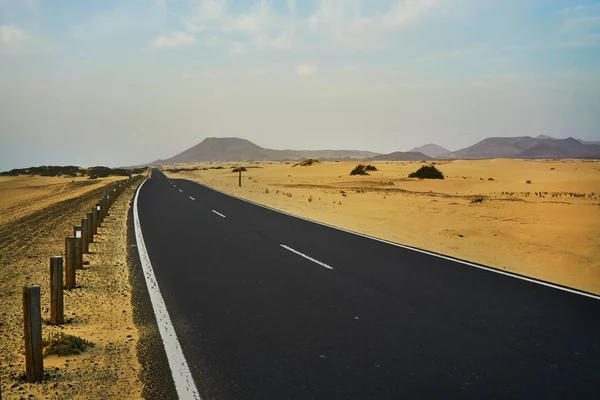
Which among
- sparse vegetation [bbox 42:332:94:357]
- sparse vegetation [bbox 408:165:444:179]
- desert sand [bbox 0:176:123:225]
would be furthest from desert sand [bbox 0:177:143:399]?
sparse vegetation [bbox 408:165:444:179]

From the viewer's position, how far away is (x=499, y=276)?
28.8 ft

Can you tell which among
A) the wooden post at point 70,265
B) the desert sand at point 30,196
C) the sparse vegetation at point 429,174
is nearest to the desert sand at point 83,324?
the wooden post at point 70,265

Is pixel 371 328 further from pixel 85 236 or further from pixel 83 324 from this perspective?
pixel 85 236

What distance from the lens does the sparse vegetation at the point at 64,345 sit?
510 centimetres

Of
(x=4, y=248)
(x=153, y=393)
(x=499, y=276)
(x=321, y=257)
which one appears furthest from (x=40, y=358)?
(x=4, y=248)

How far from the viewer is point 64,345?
202 inches

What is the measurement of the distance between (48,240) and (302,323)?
10825 mm

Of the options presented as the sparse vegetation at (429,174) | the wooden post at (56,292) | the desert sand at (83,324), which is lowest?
the desert sand at (83,324)

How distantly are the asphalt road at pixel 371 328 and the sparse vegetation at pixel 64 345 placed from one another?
1.14 metres

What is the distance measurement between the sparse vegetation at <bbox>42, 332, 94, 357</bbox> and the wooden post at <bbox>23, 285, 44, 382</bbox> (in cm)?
62

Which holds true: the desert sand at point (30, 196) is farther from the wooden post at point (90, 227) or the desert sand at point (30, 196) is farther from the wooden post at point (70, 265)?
the wooden post at point (70, 265)

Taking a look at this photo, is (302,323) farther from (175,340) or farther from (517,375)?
(517,375)

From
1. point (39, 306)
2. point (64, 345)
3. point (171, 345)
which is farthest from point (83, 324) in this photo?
point (39, 306)

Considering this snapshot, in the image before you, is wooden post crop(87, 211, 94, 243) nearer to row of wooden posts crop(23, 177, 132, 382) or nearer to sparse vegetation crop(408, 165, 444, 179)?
row of wooden posts crop(23, 177, 132, 382)
